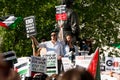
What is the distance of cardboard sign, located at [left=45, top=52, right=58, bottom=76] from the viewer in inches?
452

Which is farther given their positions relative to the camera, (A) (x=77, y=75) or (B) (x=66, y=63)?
(B) (x=66, y=63)

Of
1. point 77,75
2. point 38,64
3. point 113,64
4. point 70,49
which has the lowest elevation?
point 113,64

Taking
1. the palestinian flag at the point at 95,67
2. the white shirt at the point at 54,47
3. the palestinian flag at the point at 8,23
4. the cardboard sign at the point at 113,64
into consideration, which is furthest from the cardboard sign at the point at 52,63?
the palestinian flag at the point at 8,23

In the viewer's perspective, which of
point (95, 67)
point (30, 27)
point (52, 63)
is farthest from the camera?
point (30, 27)

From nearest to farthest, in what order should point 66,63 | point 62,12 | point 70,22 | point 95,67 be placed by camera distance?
1. point 95,67
2. point 66,63
3. point 62,12
4. point 70,22

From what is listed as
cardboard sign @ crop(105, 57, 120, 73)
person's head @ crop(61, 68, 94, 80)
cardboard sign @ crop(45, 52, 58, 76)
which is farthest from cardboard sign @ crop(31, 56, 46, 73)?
person's head @ crop(61, 68, 94, 80)

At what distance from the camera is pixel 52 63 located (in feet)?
38.1

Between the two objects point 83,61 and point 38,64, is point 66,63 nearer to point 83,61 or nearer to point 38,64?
point 83,61

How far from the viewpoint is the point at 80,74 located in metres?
2.95

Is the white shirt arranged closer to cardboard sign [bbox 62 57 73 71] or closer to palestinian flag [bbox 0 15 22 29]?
cardboard sign [bbox 62 57 73 71]

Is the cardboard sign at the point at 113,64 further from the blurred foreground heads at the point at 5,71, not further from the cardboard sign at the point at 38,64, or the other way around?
the blurred foreground heads at the point at 5,71

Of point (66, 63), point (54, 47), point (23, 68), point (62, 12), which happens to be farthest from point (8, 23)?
point (23, 68)

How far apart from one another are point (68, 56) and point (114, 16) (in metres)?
12.9

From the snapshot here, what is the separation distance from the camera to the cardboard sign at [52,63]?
452 inches
